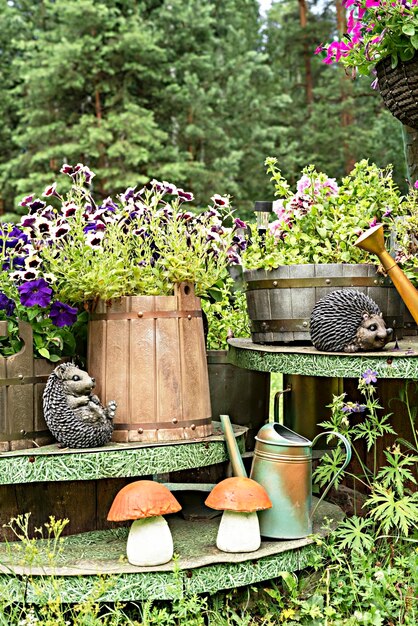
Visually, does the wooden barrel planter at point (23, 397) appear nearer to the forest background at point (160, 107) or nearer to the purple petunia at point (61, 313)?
the purple petunia at point (61, 313)

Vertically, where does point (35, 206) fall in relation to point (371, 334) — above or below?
above

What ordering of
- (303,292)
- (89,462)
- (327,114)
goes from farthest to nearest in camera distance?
(327,114) < (303,292) < (89,462)

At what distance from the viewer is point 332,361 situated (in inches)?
93.9

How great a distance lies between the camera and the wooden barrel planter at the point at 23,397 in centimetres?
229

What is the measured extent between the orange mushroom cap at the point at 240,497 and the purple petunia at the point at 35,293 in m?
0.84

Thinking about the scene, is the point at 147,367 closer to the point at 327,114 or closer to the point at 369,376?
the point at 369,376

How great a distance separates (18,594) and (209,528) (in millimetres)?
716

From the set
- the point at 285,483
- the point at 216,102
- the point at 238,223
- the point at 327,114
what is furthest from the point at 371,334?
the point at 327,114

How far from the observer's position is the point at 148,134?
38.8ft

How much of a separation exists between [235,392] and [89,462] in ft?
3.30

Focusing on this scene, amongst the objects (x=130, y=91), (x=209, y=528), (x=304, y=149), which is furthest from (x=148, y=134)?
(x=209, y=528)

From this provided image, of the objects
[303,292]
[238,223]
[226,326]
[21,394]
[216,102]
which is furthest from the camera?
[216,102]

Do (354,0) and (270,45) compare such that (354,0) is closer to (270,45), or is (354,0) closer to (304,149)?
(304,149)

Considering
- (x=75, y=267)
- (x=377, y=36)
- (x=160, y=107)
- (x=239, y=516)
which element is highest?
(x=160, y=107)
